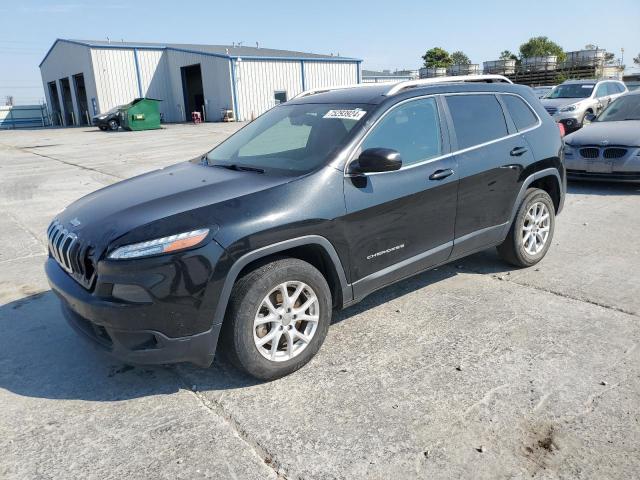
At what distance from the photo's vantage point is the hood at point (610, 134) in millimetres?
7984

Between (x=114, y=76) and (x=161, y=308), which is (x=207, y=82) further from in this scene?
(x=161, y=308)

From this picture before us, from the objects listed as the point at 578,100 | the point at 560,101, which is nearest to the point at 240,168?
the point at 578,100

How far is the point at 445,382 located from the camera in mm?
3162

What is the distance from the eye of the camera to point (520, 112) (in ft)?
15.8

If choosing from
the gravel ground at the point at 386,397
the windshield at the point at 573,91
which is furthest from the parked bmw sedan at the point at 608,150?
the windshield at the point at 573,91

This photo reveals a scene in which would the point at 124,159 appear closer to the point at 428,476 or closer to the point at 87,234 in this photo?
the point at 87,234

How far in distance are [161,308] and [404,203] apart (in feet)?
5.97

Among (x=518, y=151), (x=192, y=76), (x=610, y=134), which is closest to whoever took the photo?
(x=518, y=151)

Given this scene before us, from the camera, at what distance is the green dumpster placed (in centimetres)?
2945

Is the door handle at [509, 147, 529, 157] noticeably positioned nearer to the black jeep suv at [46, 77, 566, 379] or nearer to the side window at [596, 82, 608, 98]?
the black jeep suv at [46, 77, 566, 379]

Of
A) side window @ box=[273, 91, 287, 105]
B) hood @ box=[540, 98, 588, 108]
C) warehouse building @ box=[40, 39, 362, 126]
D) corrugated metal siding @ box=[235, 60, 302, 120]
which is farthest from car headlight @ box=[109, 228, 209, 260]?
side window @ box=[273, 91, 287, 105]

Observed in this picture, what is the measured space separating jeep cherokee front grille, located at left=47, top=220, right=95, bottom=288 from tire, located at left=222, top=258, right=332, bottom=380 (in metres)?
0.84

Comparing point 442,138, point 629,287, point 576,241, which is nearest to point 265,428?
point 442,138

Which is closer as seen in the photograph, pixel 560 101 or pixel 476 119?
pixel 476 119
